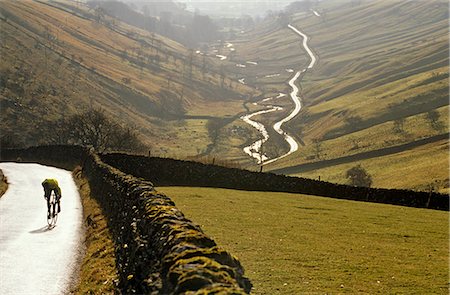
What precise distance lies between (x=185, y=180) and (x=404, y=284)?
4018 cm

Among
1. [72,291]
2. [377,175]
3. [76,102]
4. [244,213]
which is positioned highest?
[76,102]

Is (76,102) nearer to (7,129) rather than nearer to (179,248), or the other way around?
→ (7,129)

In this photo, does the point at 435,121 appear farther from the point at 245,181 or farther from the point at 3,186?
the point at 3,186

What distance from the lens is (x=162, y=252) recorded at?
1177 centimetres

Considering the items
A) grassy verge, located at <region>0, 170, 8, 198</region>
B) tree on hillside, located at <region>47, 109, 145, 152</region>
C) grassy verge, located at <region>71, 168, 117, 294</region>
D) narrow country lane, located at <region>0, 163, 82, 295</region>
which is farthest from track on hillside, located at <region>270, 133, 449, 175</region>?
grassy verge, located at <region>71, 168, 117, 294</region>

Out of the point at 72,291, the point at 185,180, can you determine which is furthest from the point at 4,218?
the point at 185,180

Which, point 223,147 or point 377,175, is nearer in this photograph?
point 377,175

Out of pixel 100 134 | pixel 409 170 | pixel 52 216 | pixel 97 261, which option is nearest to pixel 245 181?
pixel 52 216

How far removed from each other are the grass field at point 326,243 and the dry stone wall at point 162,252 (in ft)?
16.7

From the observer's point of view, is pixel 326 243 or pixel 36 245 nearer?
pixel 36 245

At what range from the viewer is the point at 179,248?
1074cm

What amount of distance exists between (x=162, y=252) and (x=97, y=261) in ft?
32.7

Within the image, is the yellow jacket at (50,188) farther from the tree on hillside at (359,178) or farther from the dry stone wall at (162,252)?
A: the tree on hillside at (359,178)

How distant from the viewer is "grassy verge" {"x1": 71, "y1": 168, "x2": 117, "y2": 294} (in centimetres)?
1767
